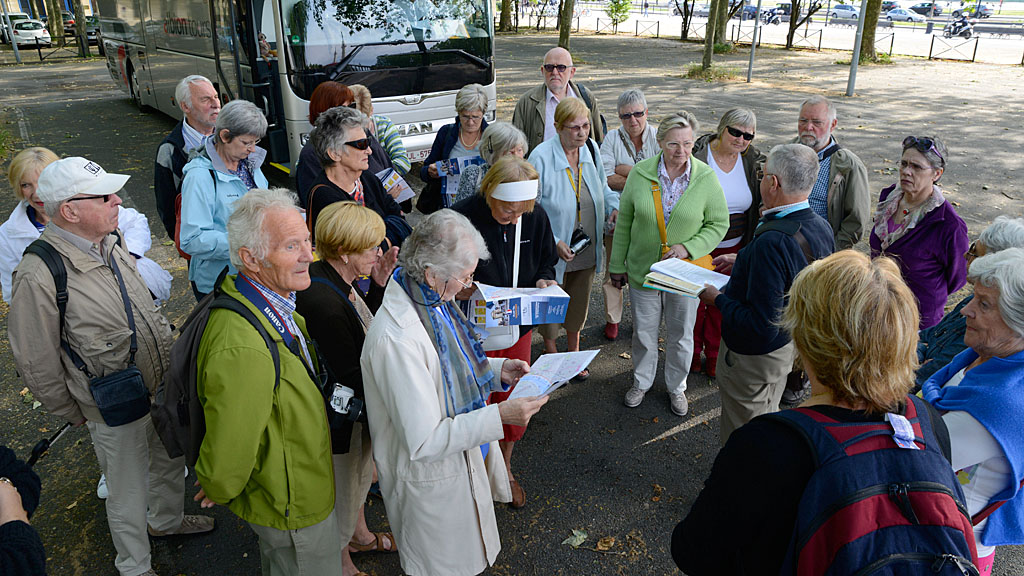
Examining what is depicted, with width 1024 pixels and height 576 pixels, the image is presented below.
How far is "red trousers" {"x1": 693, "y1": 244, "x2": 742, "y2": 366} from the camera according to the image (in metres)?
4.81

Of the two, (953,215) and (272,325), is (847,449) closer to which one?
(272,325)

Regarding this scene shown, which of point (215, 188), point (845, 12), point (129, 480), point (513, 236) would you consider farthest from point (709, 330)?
point (845, 12)

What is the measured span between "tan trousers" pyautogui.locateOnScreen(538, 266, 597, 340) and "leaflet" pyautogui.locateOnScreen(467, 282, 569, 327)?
1.56 metres

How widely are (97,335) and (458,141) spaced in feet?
10.6

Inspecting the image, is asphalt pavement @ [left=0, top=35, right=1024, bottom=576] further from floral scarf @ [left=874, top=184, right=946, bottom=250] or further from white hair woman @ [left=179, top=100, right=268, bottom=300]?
floral scarf @ [left=874, top=184, right=946, bottom=250]

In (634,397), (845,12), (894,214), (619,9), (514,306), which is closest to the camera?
(514,306)

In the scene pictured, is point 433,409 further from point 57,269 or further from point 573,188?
point 573,188

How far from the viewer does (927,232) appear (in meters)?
3.86

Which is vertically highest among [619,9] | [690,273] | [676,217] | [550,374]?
[619,9]

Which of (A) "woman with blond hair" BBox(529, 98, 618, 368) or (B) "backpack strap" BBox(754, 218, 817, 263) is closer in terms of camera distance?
(B) "backpack strap" BBox(754, 218, 817, 263)

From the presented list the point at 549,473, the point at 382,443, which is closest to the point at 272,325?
the point at 382,443

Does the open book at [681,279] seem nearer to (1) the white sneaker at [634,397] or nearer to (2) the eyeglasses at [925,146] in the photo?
(1) the white sneaker at [634,397]

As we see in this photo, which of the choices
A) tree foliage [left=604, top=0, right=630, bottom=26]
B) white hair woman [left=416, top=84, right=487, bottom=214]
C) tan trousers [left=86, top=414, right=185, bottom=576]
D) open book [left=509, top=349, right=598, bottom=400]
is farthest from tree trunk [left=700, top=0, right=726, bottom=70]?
tan trousers [left=86, top=414, right=185, bottom=576]

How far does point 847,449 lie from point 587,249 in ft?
10.7
